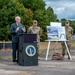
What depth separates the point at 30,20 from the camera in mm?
83375

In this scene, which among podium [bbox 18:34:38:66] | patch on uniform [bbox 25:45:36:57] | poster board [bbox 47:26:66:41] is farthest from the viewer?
poster board [bbox 47:26:66:41]

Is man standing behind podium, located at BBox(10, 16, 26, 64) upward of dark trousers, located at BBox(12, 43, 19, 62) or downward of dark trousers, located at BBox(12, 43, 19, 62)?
upward

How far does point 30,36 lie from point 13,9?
2258 inches

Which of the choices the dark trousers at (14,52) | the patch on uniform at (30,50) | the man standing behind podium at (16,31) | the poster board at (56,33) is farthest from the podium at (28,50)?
the poster board at (56,33)

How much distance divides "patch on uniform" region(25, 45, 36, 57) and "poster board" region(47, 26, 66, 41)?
396cm

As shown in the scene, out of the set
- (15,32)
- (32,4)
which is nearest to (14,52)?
(15,32)

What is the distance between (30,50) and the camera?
586 inches

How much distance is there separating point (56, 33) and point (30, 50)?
4.34m

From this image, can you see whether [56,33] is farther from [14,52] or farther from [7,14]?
[7,14]

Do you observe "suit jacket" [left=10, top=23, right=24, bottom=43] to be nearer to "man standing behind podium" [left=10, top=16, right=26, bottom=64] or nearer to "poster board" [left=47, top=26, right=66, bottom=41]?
"man standing behind podium" [left=10, top=16, right=26, bottom=64]

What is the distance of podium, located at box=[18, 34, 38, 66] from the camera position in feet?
48.5

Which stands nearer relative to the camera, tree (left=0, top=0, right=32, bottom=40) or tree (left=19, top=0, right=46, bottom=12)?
tree (left=0, top=0, right=32, bottom=40)

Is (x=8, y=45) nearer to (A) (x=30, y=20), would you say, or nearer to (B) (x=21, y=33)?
(B) (x=21, y=33)

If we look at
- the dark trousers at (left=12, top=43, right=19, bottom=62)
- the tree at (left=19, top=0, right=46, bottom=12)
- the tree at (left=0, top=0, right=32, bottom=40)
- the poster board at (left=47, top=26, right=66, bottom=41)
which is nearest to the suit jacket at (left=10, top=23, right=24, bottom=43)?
the dark trousers at (left=12, top=43, right=19, bottom=62)
